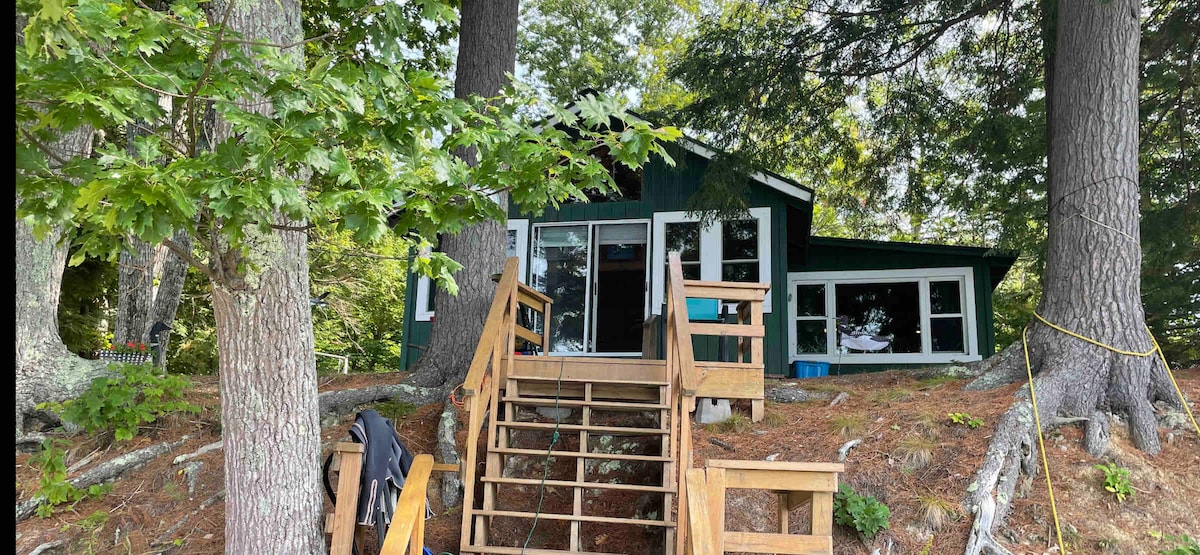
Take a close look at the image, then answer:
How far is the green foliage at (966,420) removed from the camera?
5371 millimetres

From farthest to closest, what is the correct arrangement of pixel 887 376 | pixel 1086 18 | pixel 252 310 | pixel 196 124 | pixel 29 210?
pixel 887 376, pixel 1086 18, pixel 252 310, pixel 196 124, pixel 29 210

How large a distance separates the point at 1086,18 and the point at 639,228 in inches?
208

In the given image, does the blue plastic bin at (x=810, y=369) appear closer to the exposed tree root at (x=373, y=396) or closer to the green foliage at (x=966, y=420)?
the green foliage at (x=966, y=420)

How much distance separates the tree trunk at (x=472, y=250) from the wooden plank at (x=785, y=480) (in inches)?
145

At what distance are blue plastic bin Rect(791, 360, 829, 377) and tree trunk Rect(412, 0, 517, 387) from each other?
15.5 feet

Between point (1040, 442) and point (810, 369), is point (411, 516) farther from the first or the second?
point (810, 369)

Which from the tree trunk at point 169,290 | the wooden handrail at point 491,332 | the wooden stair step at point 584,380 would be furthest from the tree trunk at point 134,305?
the wooden stair step at point 584,380

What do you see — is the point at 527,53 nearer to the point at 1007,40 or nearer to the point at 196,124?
the point at 1007,40

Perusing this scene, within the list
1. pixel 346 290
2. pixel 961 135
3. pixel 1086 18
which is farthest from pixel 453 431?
pixel 346 290

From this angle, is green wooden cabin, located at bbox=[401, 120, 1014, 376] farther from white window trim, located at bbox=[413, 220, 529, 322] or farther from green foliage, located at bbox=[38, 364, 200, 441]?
green foliage, located at bbox=[38, 364, 200, 441]

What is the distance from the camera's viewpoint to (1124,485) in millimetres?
4875

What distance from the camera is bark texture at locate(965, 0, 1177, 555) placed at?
5469 mm

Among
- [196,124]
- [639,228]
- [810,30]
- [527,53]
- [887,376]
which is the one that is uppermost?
[527,53]

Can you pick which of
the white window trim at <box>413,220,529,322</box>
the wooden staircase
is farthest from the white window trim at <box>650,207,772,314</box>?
the wooden staircase
